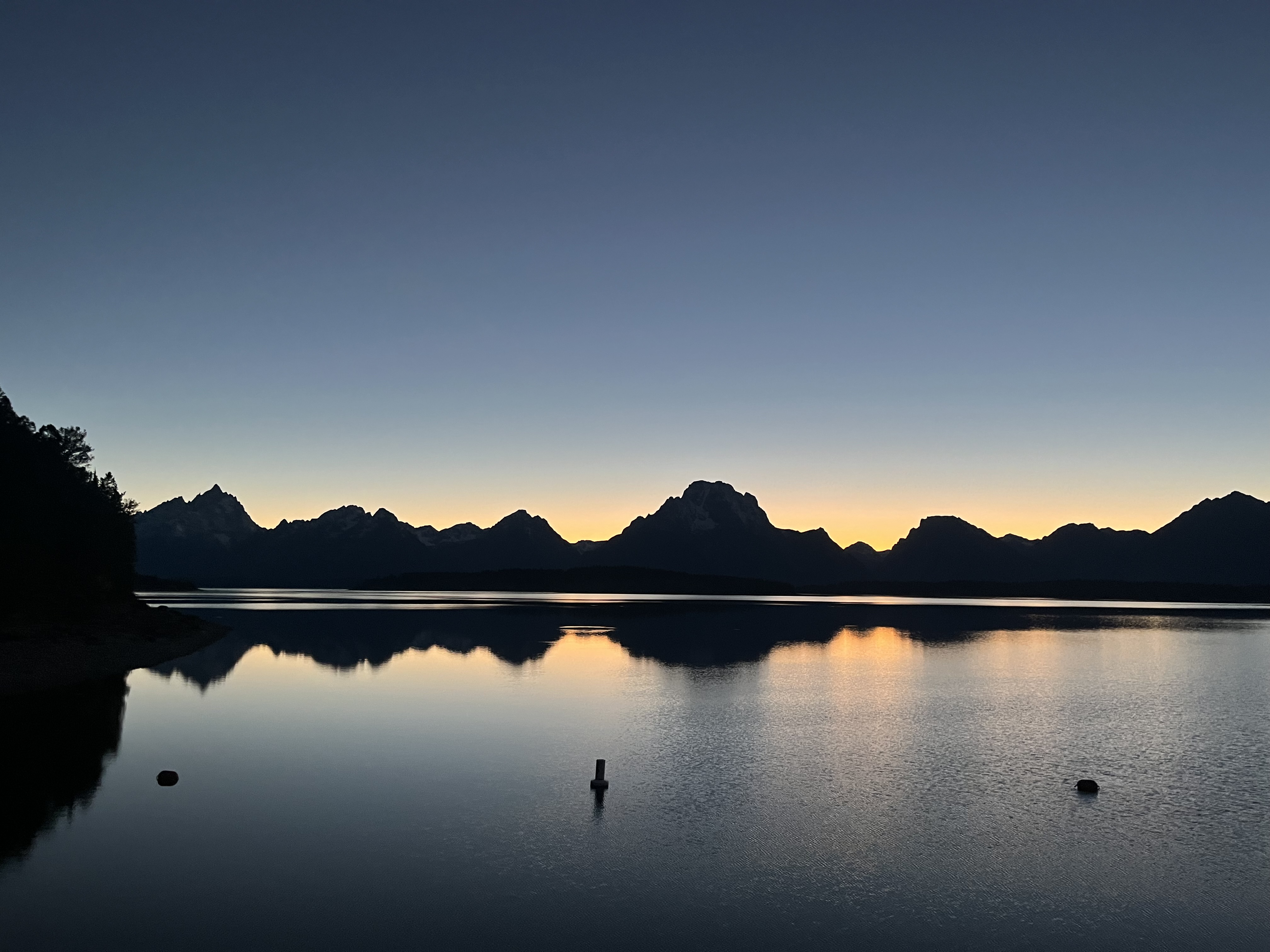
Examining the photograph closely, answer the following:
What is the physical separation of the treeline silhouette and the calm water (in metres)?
20.1

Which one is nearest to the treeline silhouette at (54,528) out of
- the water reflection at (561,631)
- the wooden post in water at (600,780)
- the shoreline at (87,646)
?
the shoreline at (87,646)

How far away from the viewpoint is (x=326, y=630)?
12662cm

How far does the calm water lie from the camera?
1978 centimetres

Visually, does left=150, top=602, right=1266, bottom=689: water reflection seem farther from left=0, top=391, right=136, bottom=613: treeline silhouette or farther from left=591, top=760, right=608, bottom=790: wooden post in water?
left=591, top=760, right=608, bottom=790: wooden post in water

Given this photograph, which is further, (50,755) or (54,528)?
(54,528)

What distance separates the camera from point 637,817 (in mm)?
28891

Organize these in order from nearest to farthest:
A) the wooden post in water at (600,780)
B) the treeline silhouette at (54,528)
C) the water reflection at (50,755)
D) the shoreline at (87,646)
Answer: the water reflection at (50,755)
the wooden post in water at (600,780)
the shoreline at (87,646)
the treeline silhouette at (54,528)

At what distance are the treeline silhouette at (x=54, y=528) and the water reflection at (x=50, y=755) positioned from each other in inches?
983

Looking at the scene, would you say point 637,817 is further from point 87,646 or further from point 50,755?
point 87,646

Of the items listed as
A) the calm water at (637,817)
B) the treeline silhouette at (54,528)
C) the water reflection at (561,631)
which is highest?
the treeline silhouette at (54,528)

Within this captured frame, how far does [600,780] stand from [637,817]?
429cm

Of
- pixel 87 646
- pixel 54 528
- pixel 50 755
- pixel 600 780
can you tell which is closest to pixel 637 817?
pixel 600 780

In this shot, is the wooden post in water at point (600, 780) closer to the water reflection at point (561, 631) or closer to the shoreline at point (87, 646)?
the shoreline at point (87, 646)

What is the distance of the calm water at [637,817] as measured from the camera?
19.8m
